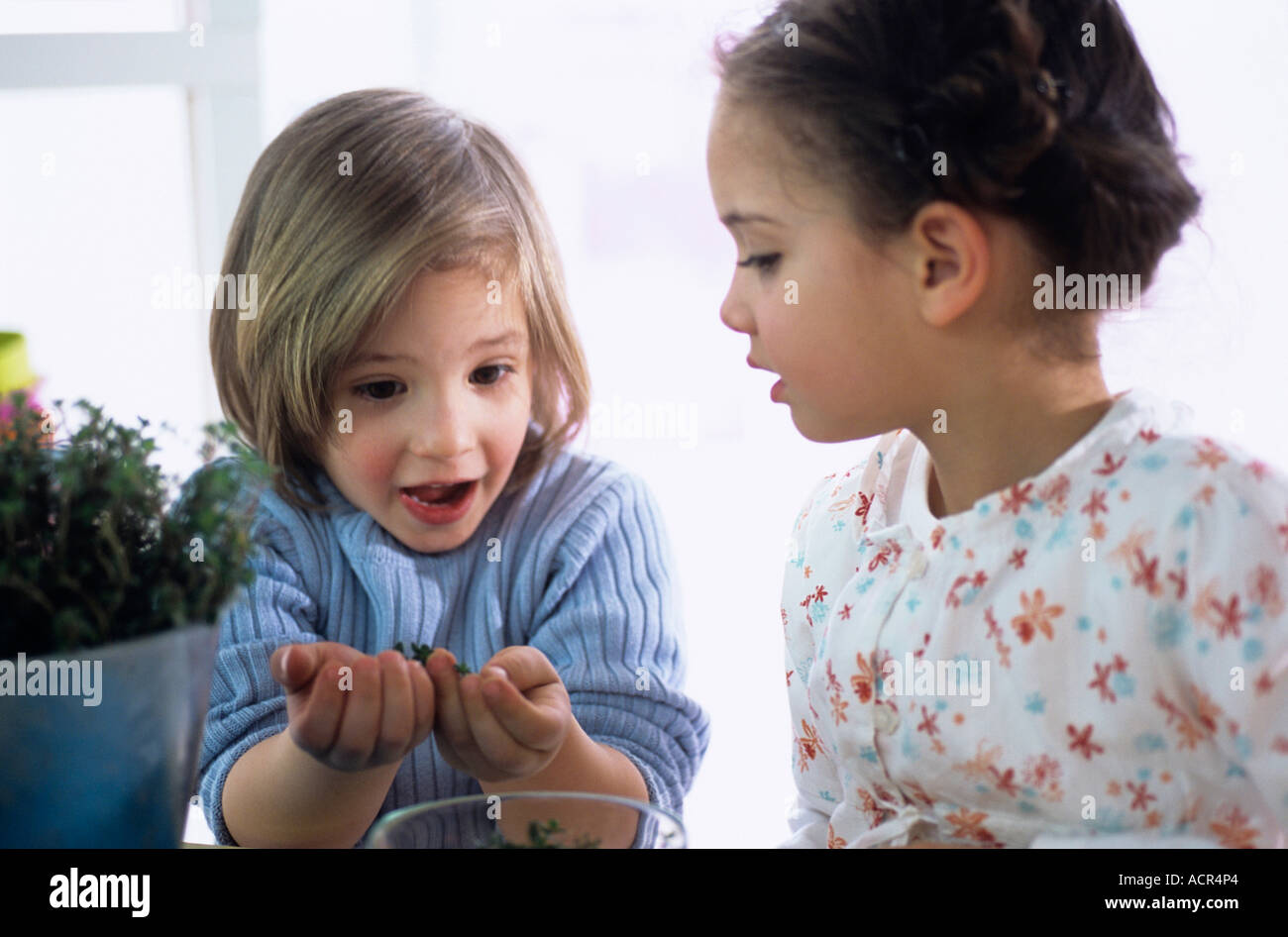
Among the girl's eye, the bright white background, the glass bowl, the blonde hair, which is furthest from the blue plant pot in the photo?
the bright white background

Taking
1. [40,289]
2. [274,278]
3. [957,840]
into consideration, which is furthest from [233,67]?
[957,840]

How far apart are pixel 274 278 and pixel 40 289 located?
4.20 ft

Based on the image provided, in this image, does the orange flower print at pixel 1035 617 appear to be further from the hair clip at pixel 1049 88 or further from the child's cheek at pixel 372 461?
the child's cheek at pixel 372 461

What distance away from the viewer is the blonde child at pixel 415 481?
1.14 meters

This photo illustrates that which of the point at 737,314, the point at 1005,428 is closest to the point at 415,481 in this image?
the point at 737,314

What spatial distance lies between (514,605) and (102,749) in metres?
0.72

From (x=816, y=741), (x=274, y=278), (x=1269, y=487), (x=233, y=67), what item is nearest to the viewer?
(x=1269, y=487)

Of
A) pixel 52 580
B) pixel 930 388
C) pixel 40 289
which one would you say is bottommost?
pixel 52 580

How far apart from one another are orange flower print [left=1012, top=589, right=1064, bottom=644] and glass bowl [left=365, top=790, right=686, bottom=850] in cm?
34

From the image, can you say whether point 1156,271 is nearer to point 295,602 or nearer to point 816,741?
point 816,741

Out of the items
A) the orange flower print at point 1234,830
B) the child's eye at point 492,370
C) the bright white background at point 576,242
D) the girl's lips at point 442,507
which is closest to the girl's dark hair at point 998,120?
the orange flower print at point 1234,830

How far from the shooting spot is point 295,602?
4.11 ft

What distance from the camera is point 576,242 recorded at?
2.35m

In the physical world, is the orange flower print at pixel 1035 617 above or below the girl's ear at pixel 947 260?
below
